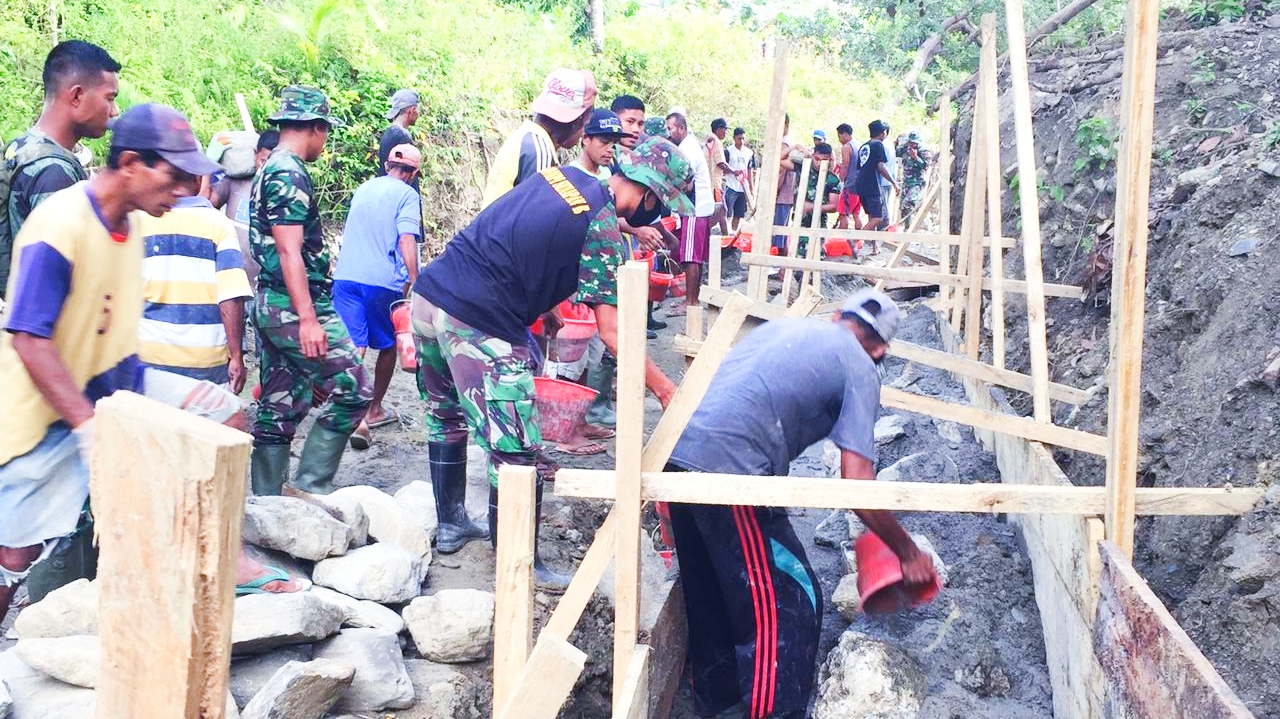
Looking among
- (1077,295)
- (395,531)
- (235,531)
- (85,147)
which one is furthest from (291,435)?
(1077,295)

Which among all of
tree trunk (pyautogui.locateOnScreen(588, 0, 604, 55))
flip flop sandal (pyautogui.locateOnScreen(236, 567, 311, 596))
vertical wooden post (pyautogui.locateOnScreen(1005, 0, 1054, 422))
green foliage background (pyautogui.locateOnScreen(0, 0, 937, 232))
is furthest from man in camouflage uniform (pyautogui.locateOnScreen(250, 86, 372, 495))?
tree trunk (pyautogui.locateOnScreen(588, 0, 604, 55))

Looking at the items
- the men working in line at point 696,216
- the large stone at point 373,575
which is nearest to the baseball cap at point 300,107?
the large stone at point 373,575

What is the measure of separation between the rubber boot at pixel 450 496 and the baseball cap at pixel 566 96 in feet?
4.65

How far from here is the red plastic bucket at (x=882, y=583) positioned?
9.67ft

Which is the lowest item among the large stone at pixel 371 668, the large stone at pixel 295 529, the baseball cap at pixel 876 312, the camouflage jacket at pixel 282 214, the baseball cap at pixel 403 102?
the large stone at pixel 371 668

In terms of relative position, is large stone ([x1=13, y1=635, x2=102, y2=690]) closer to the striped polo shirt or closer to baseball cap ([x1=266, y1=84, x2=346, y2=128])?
the striped polo shirt

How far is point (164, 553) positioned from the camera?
103cm

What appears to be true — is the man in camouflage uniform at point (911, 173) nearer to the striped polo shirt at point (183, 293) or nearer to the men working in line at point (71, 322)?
the striped polo shirt at point (183, 293)

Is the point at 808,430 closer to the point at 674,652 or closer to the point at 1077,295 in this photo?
the point at 674,652

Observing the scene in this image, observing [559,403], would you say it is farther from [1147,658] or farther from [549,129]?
[1147,658]

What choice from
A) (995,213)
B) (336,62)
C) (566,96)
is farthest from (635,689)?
(336,62)

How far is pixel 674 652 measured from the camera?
355 cm

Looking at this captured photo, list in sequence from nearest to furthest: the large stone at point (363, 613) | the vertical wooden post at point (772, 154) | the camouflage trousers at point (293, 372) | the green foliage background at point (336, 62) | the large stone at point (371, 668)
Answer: the large stone at point (371, 668)
the large stone at point (363, 613)
the camouflage trousers at point (293, 372)
the vertical wooden post at point (772, 154)
the green foliage background at point (336, 62)

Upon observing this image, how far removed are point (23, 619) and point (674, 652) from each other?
2050 mm
